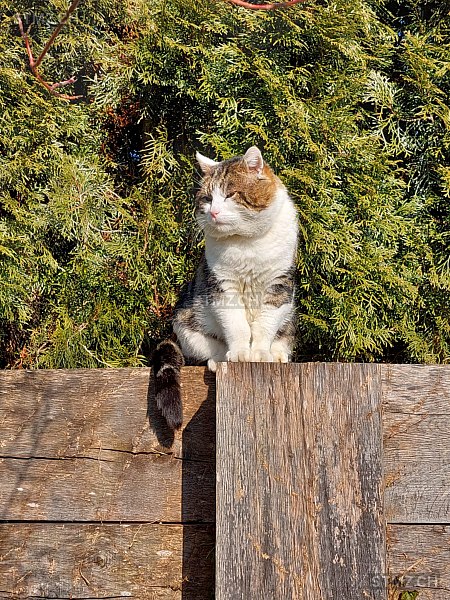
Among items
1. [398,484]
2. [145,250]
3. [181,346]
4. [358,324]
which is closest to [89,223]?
[145,250]

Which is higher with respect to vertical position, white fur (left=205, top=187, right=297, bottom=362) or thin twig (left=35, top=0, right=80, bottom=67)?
thin twig (left=35, top=0, right=80, bottom=67)

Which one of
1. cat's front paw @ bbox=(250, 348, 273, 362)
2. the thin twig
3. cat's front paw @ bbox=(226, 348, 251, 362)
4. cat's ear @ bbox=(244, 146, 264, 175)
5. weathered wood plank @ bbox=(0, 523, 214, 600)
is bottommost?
weathered wood plank @ bbox=(0, 523, 214, 600)

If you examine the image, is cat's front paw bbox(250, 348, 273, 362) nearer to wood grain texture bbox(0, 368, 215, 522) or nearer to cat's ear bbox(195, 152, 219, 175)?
wood grain texture bbox(0, 368, 215, 522)

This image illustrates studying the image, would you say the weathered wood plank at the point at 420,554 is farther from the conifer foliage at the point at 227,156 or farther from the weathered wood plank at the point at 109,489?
the conifer foliage at the point at 227,156

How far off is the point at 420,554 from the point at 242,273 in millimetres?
965

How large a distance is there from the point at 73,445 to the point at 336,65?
1647 millimetres

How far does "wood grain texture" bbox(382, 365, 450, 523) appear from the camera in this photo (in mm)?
1322

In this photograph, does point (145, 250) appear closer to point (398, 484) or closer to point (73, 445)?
point (73, 445)

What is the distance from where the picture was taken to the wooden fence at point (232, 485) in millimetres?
1200

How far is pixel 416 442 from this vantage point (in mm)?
1358

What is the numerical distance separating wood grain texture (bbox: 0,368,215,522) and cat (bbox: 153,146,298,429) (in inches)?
15.9

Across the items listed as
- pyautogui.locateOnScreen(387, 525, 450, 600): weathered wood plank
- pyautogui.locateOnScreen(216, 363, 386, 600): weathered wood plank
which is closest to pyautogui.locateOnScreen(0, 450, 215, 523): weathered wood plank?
pyautogui.locateOnScreen(216, 363, 386, 600): weathered wood plank

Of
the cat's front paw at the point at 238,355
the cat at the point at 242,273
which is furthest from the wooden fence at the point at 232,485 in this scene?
the cat at the point at 242,273

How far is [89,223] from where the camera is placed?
2295 mm
